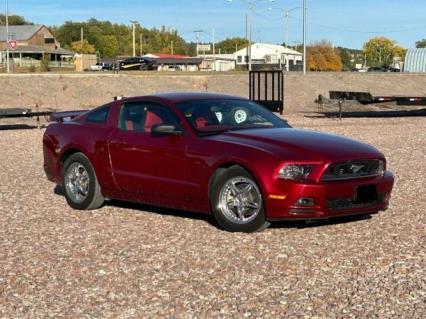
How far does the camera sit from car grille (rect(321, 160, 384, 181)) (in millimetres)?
7477

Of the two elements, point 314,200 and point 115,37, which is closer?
point 314,200

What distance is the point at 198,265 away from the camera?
656 cm

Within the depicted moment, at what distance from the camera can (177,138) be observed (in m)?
8.27

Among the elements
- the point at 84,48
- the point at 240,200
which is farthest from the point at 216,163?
the point at 84,48

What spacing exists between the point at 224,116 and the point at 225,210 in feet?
4.27

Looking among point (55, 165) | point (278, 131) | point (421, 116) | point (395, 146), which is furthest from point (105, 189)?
point (421, 116)

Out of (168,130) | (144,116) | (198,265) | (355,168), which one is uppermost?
(144,116)

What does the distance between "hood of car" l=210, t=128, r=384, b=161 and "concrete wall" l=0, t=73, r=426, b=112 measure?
2837 centimetres

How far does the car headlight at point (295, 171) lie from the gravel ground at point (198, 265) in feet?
2.05

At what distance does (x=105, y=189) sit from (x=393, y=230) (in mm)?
3444

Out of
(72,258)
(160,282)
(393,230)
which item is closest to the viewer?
(160,282)

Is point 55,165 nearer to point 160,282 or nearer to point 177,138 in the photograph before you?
point 177,138

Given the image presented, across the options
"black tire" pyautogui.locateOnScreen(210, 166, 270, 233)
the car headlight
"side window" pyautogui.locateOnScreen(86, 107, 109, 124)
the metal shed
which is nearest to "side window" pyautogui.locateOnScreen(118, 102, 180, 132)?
"side window" pyautogui.locateOnScreen(86, 107, 109, 124)

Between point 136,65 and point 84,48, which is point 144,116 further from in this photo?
point 84,48
